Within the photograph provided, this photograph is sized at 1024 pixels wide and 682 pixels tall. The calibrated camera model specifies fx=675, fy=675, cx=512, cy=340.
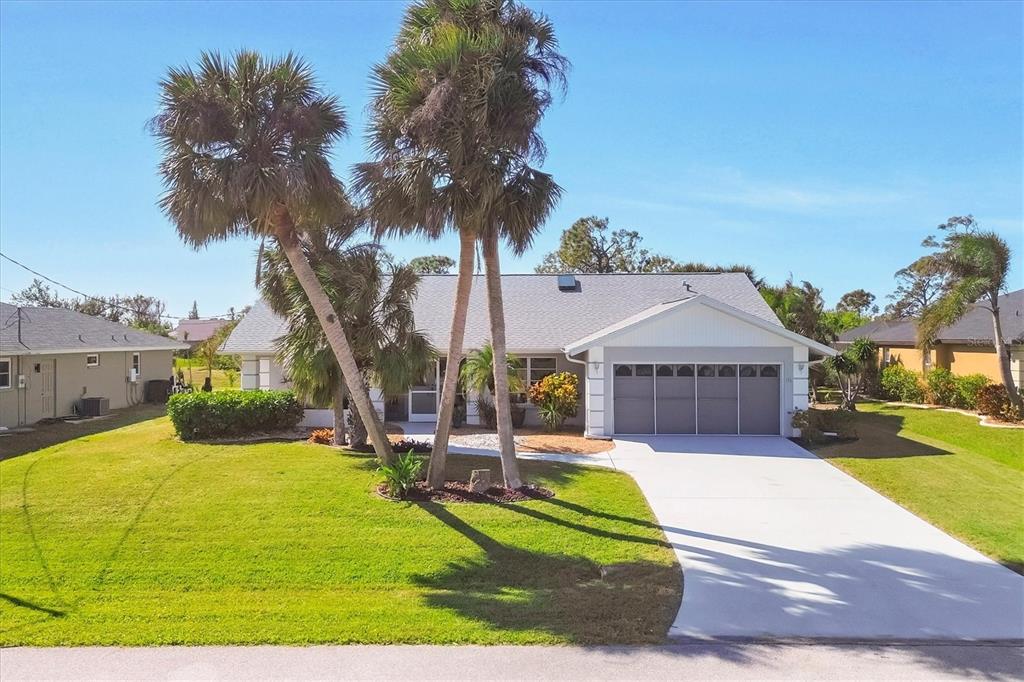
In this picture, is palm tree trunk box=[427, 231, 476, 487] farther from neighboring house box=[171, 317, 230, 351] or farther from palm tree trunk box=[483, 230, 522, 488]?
neighboring house box=[171, 317, 230, 351]

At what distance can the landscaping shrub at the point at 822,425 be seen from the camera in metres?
17.5

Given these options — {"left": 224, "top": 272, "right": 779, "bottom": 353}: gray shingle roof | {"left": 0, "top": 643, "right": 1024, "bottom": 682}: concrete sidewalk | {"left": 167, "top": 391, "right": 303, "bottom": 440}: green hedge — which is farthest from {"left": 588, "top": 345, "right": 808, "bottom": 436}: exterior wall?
{"left": 0, "top": 643, "right": 1024, "bottom": 682}: concrete sidewalk

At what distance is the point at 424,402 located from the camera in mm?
20953

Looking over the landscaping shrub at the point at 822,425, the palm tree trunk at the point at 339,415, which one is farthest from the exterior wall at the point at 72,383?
the landscaping shrub at the point at 822,425

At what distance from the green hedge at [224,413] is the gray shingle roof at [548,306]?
10.4 ft

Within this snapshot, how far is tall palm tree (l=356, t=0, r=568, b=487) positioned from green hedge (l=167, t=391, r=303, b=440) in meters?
8.06

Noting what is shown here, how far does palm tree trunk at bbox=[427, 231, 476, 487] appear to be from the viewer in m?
11.7

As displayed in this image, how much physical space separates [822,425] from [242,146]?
51.3 feet

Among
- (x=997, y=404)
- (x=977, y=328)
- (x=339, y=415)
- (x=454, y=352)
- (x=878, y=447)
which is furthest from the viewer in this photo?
(x=977, y=328)

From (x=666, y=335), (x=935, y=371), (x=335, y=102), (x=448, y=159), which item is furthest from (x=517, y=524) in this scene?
(x=935, y=371)

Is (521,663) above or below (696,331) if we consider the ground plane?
below

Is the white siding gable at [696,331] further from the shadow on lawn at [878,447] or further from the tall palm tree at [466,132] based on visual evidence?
the tall palm tree at [466,132]

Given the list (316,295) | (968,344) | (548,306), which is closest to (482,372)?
(548,306)

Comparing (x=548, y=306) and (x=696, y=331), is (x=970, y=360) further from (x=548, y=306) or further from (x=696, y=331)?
(x=548, y=306)
